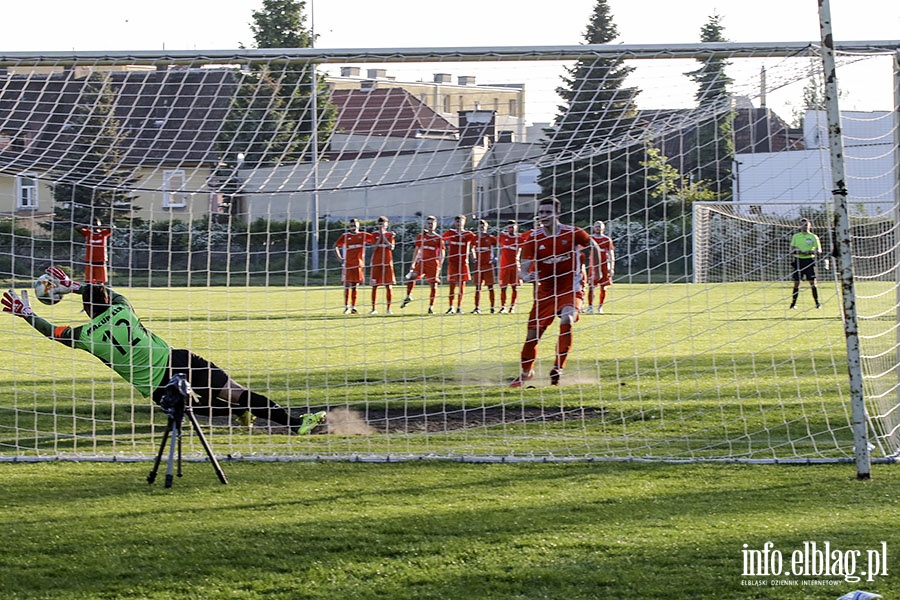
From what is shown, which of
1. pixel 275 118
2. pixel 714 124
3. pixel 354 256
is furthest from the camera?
pixel 354 256

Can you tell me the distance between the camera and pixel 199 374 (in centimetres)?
754

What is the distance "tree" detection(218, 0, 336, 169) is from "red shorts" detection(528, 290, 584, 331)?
8.97 feet

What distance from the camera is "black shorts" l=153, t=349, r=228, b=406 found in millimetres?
7297

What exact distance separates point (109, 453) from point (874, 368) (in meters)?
5.68

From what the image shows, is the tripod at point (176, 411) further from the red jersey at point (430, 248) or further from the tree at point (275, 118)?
the red jersey at point (430, 248)

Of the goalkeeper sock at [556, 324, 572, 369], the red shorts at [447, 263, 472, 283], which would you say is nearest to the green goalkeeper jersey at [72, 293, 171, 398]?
the goalkeeper sock at [556, 324, 572, 369]

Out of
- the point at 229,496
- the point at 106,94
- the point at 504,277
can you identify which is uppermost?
the point at 106,94

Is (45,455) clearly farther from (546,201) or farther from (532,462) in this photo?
(546,201)

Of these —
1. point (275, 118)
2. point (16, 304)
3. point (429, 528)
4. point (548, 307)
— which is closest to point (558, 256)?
point (548, 307)

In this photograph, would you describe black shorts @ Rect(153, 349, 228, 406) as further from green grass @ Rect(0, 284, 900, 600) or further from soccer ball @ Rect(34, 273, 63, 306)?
soccer ball @ Rect(34, 273, 63, 306)

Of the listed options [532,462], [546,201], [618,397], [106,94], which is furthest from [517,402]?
[106,94]

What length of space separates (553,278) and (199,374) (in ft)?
11.5

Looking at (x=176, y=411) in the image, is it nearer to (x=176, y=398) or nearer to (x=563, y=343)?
(x=176, y=398)

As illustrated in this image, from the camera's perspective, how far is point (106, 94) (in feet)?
26.0
